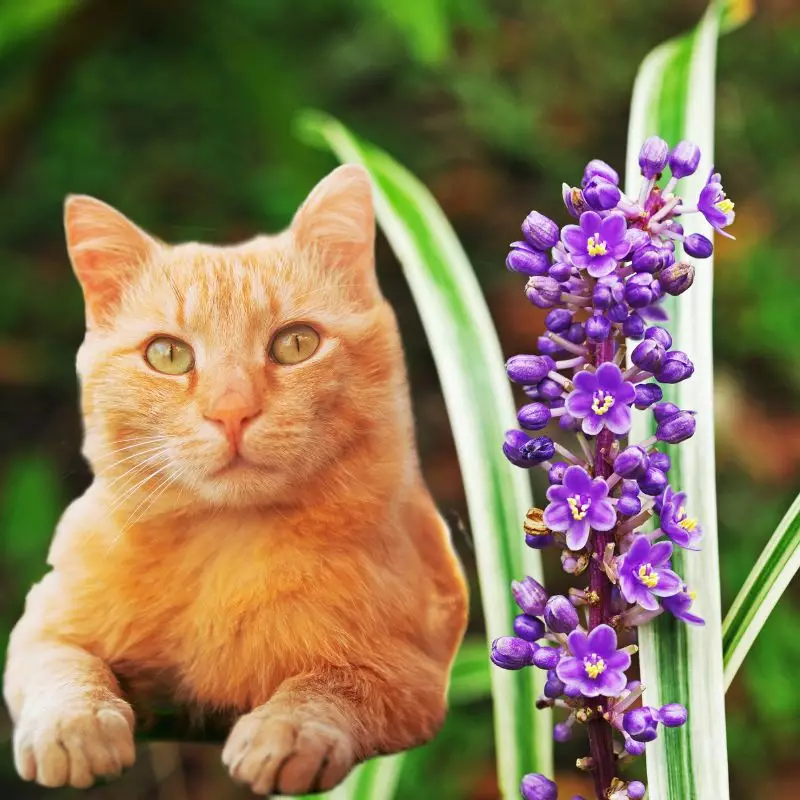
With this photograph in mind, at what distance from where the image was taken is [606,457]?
448mm

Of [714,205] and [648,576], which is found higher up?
[714,205]

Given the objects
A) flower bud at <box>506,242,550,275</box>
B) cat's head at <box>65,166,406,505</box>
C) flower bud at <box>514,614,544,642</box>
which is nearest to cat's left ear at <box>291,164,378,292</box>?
cat's head at <box>65,166,406,505</box>

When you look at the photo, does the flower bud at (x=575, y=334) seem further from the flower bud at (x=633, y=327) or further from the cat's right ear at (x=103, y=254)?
the cat's right ear at (x=103, y=254)

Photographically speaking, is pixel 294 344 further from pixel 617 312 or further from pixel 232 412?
pixel 617 312

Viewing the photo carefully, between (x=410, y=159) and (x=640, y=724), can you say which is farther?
(x=410, y=159)

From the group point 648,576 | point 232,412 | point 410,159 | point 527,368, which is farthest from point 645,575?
point 410,159

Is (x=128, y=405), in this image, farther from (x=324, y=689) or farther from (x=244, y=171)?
(x=244, y=171)

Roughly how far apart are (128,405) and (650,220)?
0.93 feet

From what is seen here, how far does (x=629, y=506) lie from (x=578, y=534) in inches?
1.0

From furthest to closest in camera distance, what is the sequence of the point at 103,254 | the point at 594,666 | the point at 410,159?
the point at 410,159 < the point at 103,254 < the point at 594,666

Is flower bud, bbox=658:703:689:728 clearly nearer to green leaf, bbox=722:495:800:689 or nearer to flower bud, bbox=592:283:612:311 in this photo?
green leaf, bbox=722:495:800:689

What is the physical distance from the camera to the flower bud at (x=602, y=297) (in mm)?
431

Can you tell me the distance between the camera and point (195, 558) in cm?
51

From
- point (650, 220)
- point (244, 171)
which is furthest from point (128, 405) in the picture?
point (244, 171)
